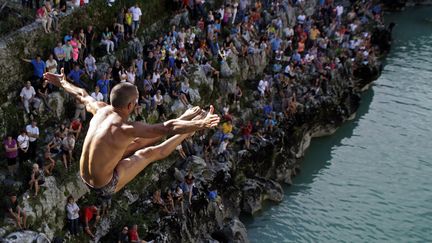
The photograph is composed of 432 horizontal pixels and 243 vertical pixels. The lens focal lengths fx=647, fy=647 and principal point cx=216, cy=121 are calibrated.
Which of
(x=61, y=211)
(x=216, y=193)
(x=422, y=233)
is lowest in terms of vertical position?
(x=422, y=233)

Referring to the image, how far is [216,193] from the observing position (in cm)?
2192

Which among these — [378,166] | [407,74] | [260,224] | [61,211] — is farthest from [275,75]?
[61,211]

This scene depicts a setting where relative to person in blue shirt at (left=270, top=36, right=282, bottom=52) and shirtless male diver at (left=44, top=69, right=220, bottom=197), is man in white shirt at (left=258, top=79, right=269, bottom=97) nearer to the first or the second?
person in blue shirt at (left=270, top=36, right=282, bottom=52)

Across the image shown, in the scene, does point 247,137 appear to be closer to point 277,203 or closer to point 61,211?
point 277,203

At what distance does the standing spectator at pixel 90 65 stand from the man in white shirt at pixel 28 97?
2.11 metres

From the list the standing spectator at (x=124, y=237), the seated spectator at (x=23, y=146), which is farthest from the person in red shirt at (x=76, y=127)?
the standing spectator at (x=124, y=237)

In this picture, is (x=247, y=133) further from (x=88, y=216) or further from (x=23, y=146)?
(x=23, y=146)

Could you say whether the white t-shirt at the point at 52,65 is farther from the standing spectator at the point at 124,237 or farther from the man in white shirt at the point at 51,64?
the standing spectator at the point at 124,237

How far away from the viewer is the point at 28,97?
59.3 feet

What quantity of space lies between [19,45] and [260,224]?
10.1 meters

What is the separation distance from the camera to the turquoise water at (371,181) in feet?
73.4

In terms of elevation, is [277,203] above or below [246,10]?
below

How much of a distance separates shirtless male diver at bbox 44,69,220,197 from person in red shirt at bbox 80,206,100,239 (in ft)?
32.9

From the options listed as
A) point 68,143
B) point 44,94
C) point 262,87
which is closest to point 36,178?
point 68,143
